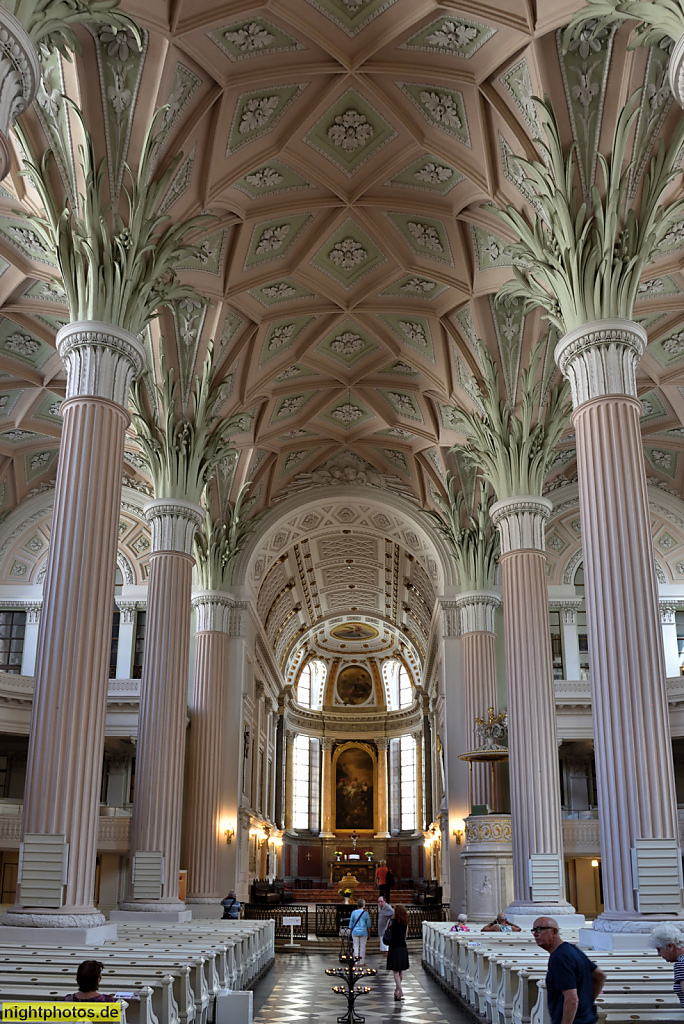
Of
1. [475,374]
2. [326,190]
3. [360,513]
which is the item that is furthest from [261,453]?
[326,190]

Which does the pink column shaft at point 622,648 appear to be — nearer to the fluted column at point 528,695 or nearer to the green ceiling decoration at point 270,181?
the fluted column at point 528,695

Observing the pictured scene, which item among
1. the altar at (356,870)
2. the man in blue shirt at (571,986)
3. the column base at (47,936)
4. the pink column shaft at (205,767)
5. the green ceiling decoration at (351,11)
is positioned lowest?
the altar at (356,870)

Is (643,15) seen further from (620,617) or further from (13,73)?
(620,617)

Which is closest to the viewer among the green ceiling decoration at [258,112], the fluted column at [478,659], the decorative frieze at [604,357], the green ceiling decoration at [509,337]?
the decorative frieze at [604,357]

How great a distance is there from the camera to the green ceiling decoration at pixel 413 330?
22.6 m

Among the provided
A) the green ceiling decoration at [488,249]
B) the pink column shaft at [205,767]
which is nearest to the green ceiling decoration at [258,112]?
the green ceiling decoration at [488,249]

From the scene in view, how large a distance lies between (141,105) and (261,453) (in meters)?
14.0

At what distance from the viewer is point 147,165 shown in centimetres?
1452

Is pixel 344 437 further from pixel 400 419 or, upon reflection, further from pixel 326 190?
pixel 326 190

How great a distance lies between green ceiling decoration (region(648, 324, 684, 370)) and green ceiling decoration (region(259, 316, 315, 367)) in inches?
305

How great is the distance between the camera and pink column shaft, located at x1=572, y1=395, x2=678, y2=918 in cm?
1150

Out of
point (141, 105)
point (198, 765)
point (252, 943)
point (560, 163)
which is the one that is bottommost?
point (252, 943)

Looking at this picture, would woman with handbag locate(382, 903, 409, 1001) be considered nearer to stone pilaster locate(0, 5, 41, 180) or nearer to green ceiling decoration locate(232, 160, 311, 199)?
stone pilaster locate(0, 5, 41, 180)

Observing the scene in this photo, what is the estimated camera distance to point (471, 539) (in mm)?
26641
